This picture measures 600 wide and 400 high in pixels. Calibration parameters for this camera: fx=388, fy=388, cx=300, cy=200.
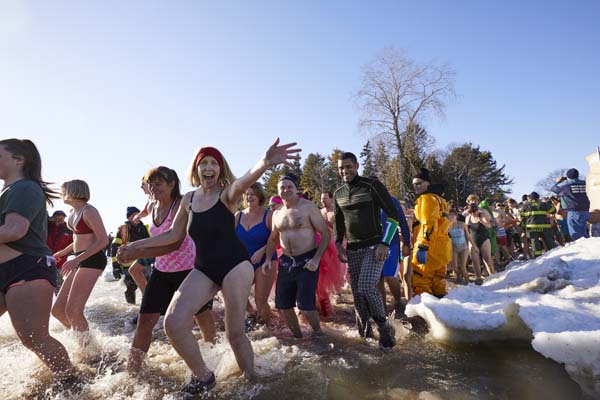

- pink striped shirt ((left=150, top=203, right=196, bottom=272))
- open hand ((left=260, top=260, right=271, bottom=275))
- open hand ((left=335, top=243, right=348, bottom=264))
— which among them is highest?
pink striped shirt ((left=150, top=203, right=196, bottom=272))

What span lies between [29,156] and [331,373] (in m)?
3.15

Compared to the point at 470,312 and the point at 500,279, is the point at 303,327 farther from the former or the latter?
the point at 500,279

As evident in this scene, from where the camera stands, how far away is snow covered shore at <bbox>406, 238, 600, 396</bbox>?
9.38ft

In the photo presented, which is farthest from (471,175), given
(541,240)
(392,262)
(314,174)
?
(392,262)

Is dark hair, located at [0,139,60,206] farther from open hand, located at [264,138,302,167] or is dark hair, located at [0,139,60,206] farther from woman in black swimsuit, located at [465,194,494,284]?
woman in black swimsuit, located at [465,194,494,284]

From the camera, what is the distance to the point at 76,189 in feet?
14.3

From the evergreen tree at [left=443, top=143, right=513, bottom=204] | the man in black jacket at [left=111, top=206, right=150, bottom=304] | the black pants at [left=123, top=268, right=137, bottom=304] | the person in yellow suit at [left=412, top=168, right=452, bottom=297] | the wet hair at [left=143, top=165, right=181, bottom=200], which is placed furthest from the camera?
the evergreen tree at [left=443, top=143, right=513, bottom=204]

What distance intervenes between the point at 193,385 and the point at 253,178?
160cm

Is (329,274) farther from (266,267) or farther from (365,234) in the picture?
(365,234)

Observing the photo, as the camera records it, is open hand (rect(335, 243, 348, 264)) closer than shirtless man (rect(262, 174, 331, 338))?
No

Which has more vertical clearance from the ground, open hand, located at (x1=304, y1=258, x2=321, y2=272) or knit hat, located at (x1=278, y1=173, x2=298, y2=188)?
knit hat, located at (x1=278, y1=173, x2=298, y2=188)

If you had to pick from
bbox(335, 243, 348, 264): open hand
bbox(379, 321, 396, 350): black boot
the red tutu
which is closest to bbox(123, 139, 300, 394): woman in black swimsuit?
bbox(379, 321, 396, 350): black boot

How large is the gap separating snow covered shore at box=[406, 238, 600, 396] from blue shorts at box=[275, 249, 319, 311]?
3.89 ft

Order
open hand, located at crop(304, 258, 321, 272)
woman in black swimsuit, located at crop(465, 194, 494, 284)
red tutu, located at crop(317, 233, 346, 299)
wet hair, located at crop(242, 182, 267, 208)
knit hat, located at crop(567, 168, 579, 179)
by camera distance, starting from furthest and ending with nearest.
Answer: woman in black swimsuit, located at crop(465, 194, 494, 284), knit hat, located at crop(567, 168, 579, 179), red tutu, located at crop(317, 233, 346, 299), wet hair, located at crop(242, 182, 267, 208), open hand, located at crop(304, 258, 321, 272)
